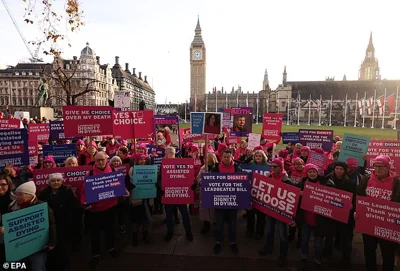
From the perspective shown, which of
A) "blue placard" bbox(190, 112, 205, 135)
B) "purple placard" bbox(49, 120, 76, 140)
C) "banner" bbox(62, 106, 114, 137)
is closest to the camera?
"banner" bbox(62, 106, 114, 137)

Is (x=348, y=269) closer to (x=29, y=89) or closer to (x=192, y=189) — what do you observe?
(x=192, y=189)

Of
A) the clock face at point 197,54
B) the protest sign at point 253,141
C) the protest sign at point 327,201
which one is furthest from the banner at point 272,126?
the clock face at point 197,54

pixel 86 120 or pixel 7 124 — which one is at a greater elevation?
pixel 86 120

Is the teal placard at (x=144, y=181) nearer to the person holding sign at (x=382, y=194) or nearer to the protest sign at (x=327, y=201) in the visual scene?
the protest sign at (x=327, y=201)

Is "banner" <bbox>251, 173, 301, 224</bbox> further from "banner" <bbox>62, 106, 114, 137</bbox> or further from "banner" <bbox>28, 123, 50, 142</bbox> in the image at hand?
"banner" <bbox>28, 123, 50, 142</bbox>

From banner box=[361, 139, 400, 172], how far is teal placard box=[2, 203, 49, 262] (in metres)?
6.63

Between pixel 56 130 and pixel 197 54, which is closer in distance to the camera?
pixel 56 130

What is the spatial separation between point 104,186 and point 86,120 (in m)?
2.35

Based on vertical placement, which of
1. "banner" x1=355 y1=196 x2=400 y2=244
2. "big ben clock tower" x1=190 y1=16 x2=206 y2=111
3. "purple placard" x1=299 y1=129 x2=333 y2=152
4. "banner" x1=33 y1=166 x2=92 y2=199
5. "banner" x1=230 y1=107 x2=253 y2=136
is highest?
"big ben clock tower" x1=190 y1=16 x2=206 y2=111

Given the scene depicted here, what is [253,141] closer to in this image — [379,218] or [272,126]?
[272,126]

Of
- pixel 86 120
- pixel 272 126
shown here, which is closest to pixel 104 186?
pixel 86 120

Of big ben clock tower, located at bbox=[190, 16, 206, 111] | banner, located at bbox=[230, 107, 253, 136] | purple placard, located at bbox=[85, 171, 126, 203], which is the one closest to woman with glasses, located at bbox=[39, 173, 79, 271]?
purple placard, located at bbox=[85, 171, 126, 203]

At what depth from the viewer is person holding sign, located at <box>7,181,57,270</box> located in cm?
350

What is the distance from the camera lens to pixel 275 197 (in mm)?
4668
